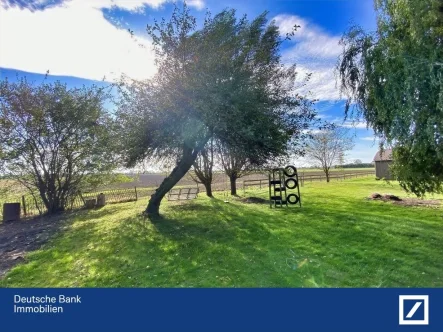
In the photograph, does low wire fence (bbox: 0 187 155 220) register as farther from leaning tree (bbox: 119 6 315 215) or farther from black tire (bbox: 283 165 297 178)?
black tire (bbox: 283 165 297 178)

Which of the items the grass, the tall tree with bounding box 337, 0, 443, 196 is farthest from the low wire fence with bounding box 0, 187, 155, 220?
the tall tree with bounding box 337, 0, 443, 196

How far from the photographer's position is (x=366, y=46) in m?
6.46

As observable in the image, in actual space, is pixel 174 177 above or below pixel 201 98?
below

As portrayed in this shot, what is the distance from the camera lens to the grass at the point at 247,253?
15.0 feet

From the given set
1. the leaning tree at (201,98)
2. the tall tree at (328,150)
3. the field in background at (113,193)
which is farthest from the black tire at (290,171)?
the tall tree at (328,150)

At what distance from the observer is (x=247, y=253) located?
582cm

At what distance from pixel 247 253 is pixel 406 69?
4958mm

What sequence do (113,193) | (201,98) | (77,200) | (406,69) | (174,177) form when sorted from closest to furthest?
(406,69), (201,98), (174,177), (77,200), (113,193)

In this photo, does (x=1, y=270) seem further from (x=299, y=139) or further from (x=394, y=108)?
(x=299, y=139)

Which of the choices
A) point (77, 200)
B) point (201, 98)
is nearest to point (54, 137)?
point (77, 200)
